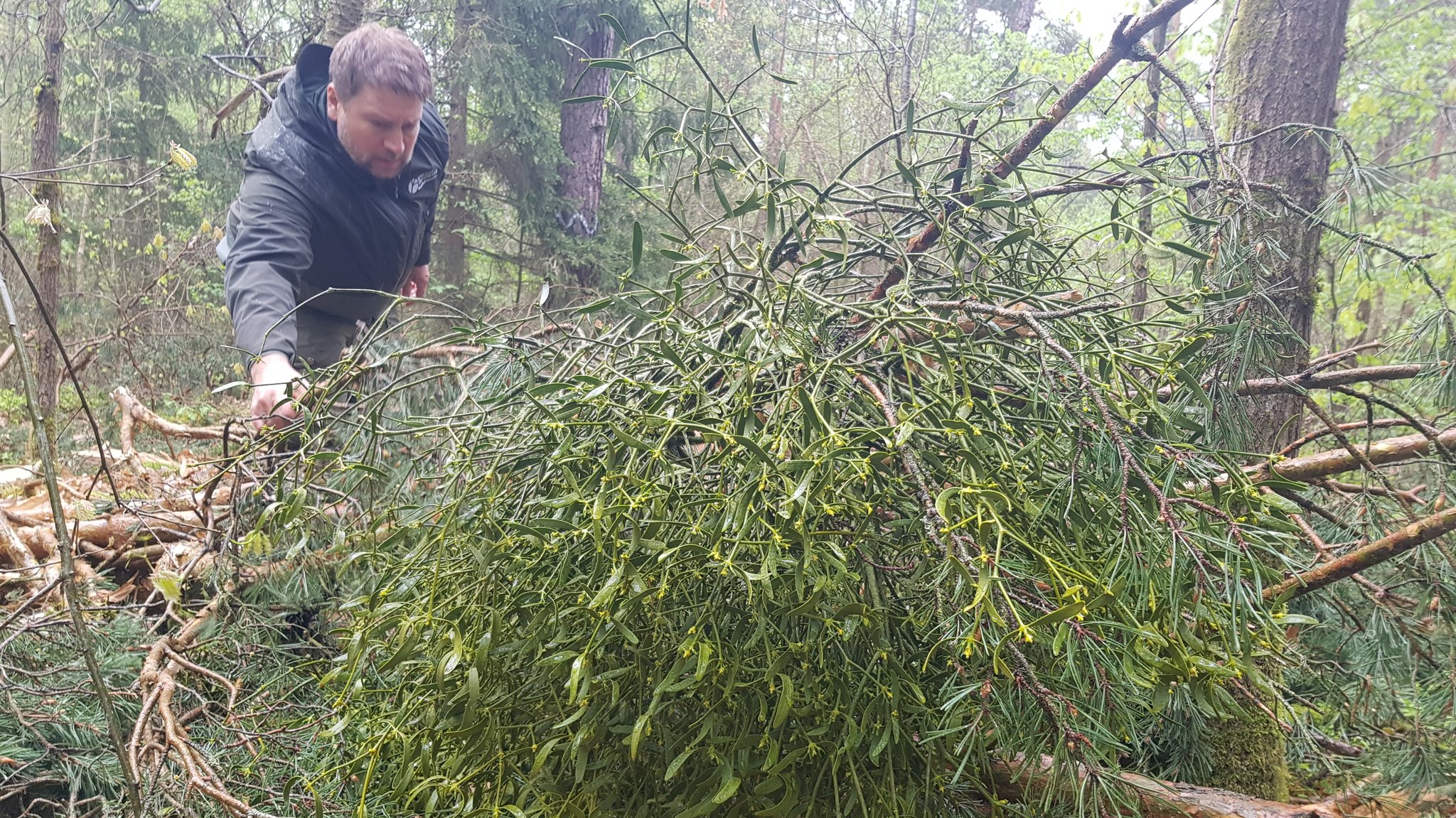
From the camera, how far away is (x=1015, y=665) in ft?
2.00

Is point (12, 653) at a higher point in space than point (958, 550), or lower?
lower

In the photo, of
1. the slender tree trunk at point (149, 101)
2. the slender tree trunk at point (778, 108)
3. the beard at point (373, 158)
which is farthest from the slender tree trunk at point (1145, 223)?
the slender tree trunk at point (149, 101)

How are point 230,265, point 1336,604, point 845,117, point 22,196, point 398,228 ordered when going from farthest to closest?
point 845,117 → point 22,196 → point 398,228 → point 230,265 → point 1336,604

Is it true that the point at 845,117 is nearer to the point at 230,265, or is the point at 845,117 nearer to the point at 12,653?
the point at 230,265

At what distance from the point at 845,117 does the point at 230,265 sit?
27.6 feet

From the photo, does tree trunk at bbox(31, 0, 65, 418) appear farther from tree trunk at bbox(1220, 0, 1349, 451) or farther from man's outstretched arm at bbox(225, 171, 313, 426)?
tree trunk at bbox(1220, 0, 1349, 451)

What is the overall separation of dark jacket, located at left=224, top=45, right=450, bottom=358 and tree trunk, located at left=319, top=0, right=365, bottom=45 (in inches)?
44.4

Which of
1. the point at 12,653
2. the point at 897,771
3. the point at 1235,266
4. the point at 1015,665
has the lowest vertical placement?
the point at 12,653

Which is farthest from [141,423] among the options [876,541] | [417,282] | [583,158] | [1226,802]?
[583,158]

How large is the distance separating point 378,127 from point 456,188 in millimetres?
5545

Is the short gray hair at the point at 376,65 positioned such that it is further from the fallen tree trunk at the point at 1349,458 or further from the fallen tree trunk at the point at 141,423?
the fallen tree trunk at the point at 1349,458

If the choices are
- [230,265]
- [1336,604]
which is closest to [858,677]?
[1336,604]

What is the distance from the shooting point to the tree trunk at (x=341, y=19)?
3.09 m

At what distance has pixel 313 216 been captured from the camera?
76.8 inches
